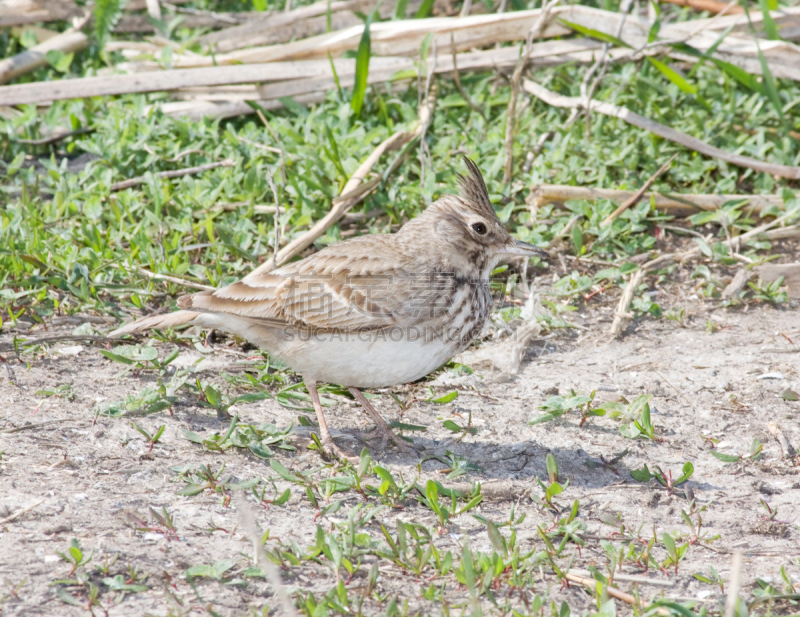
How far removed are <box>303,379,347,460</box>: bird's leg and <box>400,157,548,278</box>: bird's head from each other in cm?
105

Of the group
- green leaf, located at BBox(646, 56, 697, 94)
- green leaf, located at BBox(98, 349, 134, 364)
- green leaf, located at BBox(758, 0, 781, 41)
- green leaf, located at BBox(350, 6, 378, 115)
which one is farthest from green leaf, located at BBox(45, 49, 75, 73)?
green leaf, located at BBox(758, 0, 781, 41)

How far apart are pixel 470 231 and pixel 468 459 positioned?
4.33 ft

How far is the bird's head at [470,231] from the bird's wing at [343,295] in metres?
0.26

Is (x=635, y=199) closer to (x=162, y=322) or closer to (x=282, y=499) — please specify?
(x=162, y=322)

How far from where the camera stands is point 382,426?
4.60 m

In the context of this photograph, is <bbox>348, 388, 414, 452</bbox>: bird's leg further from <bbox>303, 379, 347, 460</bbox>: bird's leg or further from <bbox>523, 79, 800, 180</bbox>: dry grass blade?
<bbox>523, 79, 800, 180</bbox>: dry grass blade

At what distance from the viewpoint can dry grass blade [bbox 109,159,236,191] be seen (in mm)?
6387

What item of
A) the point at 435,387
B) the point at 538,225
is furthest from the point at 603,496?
the point at 538,225

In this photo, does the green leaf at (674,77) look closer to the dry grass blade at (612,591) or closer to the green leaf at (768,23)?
the green leaf at (768,23)

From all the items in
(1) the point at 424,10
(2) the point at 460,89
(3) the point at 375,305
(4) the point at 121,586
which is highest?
(1) the point at 424,10

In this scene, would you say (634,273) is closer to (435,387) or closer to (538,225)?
(538,225)

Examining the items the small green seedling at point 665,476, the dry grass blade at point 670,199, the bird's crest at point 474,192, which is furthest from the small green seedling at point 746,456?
the dry grass blade at point 670,199

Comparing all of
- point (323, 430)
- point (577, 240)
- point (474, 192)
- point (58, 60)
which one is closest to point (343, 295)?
point (323, 430)

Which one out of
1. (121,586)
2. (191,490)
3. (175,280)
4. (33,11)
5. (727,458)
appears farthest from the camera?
(33,11)
